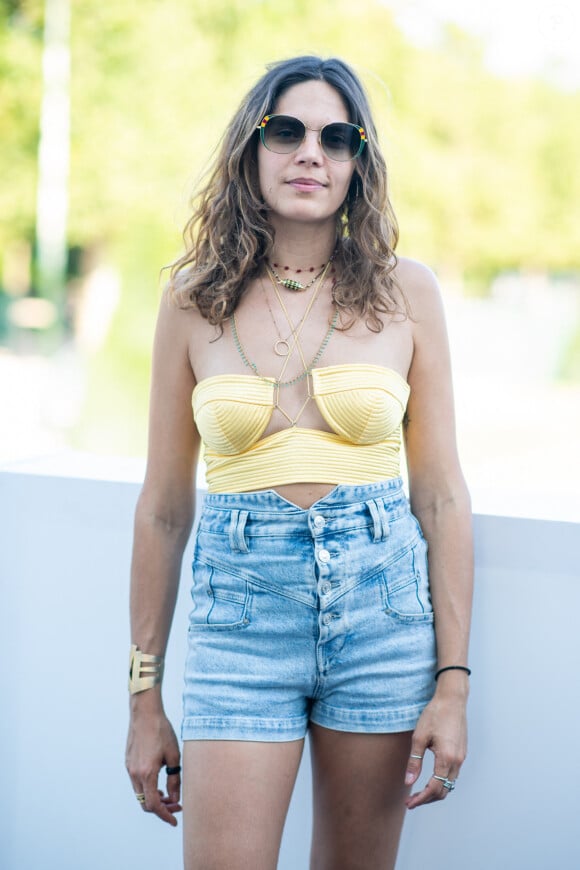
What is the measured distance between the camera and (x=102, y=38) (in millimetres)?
21422

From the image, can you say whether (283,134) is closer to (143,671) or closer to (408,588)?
(408,588)

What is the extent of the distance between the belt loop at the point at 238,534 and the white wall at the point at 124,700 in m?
0.73

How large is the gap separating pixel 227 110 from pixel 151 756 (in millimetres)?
14354

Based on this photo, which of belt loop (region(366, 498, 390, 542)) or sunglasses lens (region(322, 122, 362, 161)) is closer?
belt loop (region(366, 498, 390, 542))

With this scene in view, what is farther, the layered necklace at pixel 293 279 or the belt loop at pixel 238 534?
the layered necklace at pixel 293 279

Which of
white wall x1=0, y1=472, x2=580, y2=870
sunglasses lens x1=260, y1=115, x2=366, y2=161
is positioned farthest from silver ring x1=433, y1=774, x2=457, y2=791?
sunglasses lens x1=260, y1=115, x2=366, y2=161

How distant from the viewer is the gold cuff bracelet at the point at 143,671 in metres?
2.33

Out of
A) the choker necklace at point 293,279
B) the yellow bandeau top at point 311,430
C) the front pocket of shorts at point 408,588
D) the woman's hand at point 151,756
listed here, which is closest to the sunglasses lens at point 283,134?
the choker necklace at point 293,279

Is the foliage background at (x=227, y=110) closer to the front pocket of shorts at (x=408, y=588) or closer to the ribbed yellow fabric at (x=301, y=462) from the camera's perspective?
the ribbed yellow fabric at (x=301, y=462)

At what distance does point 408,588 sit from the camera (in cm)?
216

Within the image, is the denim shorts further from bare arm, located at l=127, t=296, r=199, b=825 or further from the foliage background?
the foliage background

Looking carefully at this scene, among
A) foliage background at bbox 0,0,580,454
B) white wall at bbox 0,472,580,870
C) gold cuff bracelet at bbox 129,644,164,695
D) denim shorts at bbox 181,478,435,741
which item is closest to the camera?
denim shorts at bbox 181,478,435,741

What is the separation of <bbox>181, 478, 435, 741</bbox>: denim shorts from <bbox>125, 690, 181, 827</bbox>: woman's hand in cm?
19

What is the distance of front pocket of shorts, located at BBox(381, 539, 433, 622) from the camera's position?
212 cm
